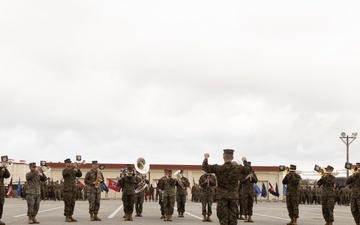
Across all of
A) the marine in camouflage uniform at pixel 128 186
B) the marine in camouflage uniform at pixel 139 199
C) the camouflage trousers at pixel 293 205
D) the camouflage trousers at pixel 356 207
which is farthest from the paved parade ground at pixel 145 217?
the camouflage trousers at pixel 356 207

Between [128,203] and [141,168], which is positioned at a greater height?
[141,168]

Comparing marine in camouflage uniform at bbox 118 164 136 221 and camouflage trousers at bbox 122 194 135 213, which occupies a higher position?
marine in camouflage uniform at bbox 118 164 136 221

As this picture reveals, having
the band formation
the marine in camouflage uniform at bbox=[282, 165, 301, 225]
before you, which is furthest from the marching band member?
the marine in camouflage uniform at bbox=[282, 165, 301, 225]

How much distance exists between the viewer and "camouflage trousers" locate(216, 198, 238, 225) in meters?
11.8

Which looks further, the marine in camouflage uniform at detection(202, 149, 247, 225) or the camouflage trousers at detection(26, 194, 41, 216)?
the camouflage trousers at detection(26, 194, 41, 216)

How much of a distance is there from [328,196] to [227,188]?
331 inches

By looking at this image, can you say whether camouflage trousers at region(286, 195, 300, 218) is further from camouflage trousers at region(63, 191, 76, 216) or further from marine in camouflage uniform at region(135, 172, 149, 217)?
camouflage trousers at region(63, 191, 76, 216)

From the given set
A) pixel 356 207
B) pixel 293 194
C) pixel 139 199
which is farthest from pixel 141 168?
pixel 356 207

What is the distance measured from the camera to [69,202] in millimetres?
18906

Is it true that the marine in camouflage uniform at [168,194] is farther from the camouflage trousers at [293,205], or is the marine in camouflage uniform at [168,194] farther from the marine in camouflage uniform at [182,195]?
the camouflage trousers at [293,205]

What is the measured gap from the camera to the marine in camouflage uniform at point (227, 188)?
1176cm

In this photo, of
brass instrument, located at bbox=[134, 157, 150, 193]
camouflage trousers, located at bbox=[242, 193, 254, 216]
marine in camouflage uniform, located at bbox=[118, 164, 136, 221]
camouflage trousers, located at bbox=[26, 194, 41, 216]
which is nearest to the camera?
camouflage trousers, located at bbox=[26, 194, 41, 216]

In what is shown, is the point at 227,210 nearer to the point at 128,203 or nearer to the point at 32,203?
the point at 32,203

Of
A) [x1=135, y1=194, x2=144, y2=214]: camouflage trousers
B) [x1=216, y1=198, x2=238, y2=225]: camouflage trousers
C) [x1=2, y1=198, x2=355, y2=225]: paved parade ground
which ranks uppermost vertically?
→ [x1=216, y1=198, x2=238, y2=225]: camouflage trousers
